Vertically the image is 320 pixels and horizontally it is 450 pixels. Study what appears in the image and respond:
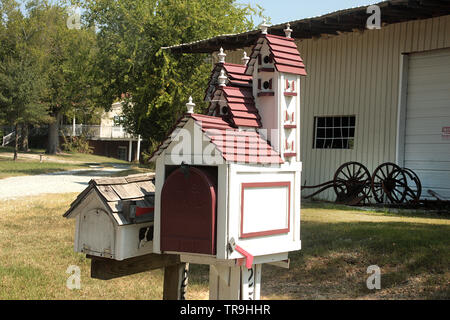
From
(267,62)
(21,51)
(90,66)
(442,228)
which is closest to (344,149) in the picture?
(442,228)

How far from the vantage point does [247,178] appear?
374 centimetres

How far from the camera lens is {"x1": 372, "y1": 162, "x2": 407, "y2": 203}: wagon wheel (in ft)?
44.6

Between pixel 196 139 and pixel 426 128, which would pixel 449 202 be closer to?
pixel 426 128

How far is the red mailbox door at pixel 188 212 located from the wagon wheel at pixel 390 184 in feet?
34.4

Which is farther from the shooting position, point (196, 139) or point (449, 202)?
point (449, 202)


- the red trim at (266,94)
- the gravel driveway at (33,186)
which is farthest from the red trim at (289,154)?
the gravel driveway at (33,186)

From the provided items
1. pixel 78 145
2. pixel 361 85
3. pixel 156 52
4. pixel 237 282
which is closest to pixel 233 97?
pixel 237 282

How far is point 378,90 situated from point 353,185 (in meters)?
2.51

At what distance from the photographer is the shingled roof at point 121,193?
12.7ft

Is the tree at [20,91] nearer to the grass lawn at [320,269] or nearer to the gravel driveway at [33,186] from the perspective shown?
the gravel driveway at [33,186]

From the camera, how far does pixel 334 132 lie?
15742mm

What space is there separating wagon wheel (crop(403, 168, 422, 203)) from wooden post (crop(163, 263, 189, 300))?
1003 centimetres

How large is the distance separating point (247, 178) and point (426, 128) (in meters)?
11.1

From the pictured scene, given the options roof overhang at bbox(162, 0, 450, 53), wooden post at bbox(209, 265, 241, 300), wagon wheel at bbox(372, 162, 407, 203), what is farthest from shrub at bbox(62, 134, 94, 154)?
wooden post at bbox(209, 265, 241, 300)
